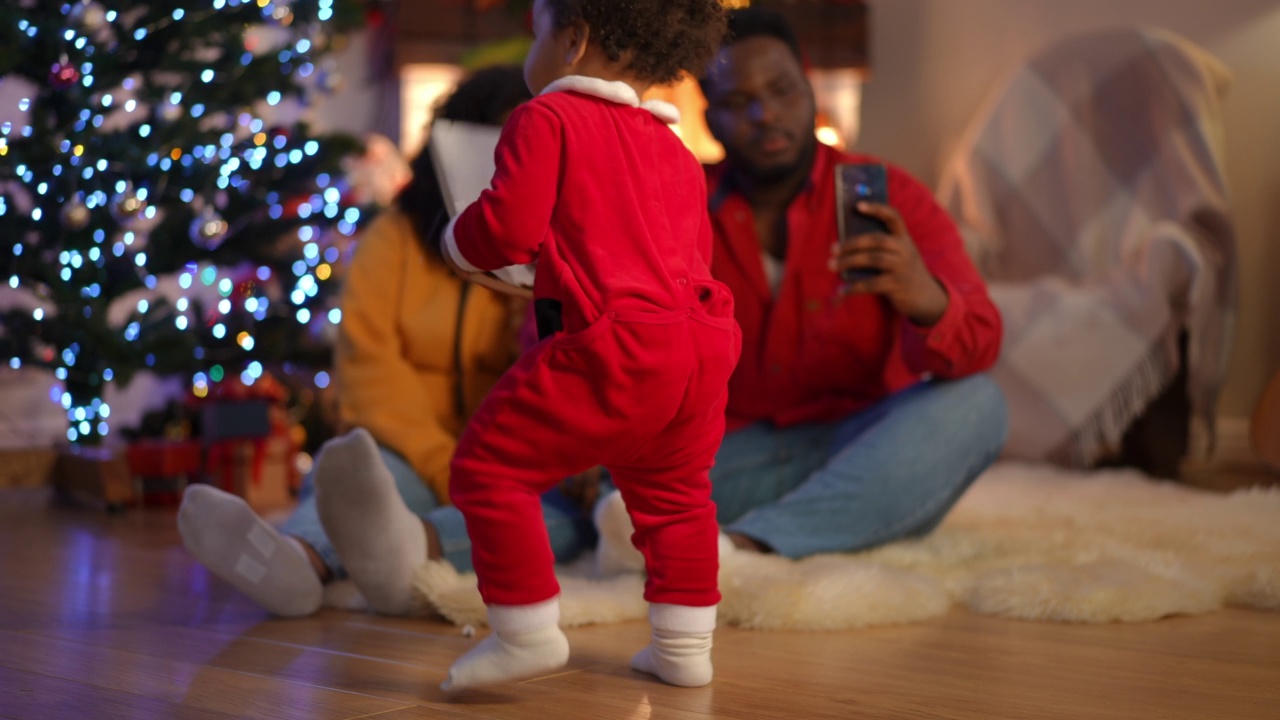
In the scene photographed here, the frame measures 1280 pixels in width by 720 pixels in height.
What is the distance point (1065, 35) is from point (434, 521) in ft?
7.57

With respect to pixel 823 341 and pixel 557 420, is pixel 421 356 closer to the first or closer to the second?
pixel 823 341

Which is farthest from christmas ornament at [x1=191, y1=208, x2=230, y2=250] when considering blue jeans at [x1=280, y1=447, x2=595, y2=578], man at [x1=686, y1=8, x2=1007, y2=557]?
man at [x1=686, y1=8, x2=1007, y2=557]

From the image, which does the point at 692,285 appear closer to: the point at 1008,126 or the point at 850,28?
the point at 1008,126

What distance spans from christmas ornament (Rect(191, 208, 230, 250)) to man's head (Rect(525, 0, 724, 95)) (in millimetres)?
1580

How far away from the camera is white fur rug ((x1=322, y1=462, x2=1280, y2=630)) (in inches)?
46.5

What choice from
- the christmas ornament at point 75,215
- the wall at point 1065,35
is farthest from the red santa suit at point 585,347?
the wall at point 1065,35

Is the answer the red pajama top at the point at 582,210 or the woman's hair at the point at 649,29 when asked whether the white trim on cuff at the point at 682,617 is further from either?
the woman's hair at the point at 649,29

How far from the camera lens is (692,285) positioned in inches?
36.9

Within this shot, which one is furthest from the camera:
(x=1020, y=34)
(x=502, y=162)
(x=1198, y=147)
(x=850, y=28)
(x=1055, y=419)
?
(x=850, y=28)

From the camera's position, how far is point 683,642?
938mm

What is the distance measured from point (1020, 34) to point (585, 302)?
2498 mm

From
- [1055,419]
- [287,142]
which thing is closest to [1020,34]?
[1055,419]

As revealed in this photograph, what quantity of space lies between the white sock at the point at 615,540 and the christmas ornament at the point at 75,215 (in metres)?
1.36

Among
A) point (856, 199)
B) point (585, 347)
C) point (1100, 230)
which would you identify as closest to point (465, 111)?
point (856, 199)
